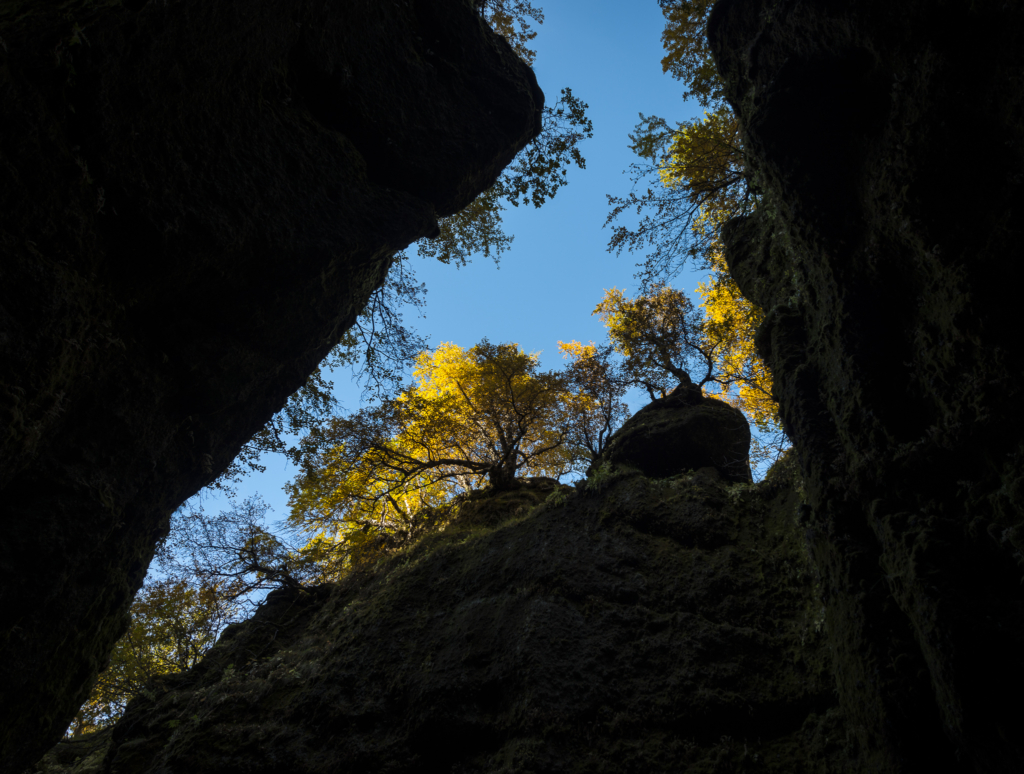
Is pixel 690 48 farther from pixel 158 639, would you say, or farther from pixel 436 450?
pixel 158 639

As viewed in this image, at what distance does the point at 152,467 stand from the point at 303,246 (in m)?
2.97

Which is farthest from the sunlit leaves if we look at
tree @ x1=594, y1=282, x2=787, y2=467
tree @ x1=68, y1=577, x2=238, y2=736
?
tree @ x1=68, y1=577, x2=238, y2=736

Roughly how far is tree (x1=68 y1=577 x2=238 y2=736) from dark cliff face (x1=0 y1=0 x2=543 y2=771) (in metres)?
4.77

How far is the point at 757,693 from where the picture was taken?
5461 mm

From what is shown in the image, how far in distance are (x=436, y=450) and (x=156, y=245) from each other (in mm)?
10117

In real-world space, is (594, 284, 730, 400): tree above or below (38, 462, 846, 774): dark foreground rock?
above

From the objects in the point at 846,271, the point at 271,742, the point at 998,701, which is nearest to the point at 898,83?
the point at 846,271

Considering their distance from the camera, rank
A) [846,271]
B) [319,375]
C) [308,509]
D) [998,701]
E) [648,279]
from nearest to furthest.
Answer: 1. [998,701]
2. [846,271]
3. [319,375]
4. [648,279]
5. [308,509]

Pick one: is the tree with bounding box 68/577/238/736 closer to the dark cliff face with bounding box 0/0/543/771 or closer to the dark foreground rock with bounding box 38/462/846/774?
the dark foreground rock with bounding box 38/462/846/774

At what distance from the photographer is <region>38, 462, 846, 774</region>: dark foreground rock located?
17.6 feet

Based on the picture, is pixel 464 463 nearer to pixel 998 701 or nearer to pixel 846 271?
pixel 846 271

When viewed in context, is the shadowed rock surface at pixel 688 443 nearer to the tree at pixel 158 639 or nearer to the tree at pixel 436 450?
the tree at pixel 436 450

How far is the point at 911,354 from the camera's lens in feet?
13.7

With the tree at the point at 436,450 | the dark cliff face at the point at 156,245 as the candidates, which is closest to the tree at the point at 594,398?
the tree at the point at 436,450
